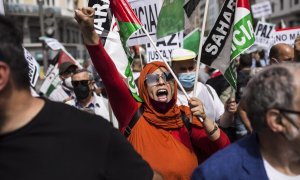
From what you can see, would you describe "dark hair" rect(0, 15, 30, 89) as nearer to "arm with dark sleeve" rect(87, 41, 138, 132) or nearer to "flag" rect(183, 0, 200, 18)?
"arm with dark sleeve" rect(87, 41, 138, 132)

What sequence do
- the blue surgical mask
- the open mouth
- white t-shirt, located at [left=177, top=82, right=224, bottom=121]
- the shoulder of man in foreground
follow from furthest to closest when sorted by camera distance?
the blue surgical mask < white t-shirt, located at [left=177, top=82, right=224, bottom=121] < the open mouth < the shoulder of man in foreground

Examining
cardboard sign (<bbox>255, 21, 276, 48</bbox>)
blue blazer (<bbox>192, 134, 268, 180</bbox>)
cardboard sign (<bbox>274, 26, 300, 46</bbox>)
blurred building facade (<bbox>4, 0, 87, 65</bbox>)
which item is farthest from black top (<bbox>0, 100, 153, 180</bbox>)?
blurred building facade (<bbox>4, 0, 87, 65</bbox>)

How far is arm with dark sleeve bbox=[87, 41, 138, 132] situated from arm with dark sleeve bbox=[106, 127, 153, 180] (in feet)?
3.08

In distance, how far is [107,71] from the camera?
2.75 meters

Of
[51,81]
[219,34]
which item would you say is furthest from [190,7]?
[51,81]

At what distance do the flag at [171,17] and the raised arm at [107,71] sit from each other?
33.0 inches

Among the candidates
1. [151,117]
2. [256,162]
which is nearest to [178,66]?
[151,117]

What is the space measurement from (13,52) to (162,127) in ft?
4.69

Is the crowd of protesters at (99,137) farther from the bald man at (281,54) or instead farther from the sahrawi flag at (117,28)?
the bald man at (281,54)

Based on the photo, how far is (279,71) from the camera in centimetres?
175

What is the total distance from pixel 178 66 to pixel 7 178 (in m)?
2.43

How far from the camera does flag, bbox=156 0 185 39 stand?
11.5 ft

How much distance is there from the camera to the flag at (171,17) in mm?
3518

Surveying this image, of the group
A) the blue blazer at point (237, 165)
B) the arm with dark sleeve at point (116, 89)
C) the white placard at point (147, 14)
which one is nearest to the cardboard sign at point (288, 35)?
the white placard at point (147, 14)
